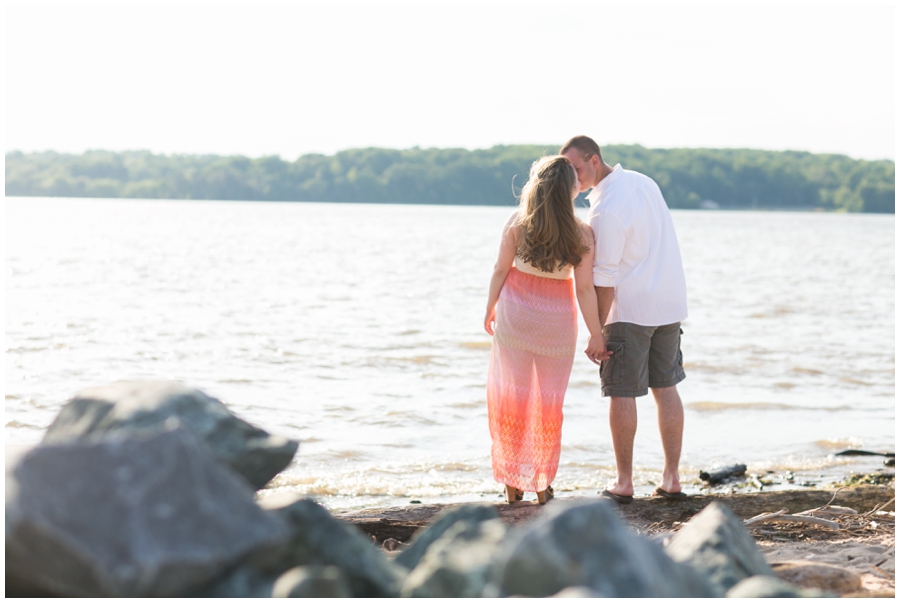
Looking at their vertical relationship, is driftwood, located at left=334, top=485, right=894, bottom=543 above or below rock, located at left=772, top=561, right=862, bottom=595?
below

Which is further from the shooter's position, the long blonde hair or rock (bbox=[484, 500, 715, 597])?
the long blonde hair

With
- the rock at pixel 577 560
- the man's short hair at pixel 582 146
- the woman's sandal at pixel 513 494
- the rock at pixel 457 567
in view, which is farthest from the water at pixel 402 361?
the rock at pixel 577 560

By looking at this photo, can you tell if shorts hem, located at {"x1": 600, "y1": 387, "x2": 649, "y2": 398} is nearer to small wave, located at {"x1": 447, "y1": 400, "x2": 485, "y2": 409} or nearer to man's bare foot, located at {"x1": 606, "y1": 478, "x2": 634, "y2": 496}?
man's bare foot, located at {"x1": 606, "y1": 478, "x2": 634, "y2": 496}

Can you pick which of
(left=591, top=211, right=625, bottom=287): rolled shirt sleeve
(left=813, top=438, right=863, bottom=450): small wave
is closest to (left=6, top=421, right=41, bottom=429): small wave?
(left=591, top=211, right=625, bottom=287): rolled shirt sleeve

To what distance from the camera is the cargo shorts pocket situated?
18.1 ft

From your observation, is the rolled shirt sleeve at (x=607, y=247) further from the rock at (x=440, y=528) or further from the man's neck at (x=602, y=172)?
the rock at (x=440, y=528)

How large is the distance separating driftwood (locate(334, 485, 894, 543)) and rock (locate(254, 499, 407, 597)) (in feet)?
7.04

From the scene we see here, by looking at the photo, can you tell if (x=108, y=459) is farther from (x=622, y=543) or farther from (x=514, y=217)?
(x=514, y=217)

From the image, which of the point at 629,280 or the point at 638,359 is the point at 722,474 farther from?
the point at 629,280

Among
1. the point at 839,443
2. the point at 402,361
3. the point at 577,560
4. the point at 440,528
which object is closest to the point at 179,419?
the point at 440,528

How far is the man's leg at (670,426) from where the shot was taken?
5.77 metres

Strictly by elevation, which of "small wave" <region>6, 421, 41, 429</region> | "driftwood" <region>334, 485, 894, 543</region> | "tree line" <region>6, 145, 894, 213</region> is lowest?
"small wave" <region>6, 421, 41, 429</region>

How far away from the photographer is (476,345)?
45.3 feet

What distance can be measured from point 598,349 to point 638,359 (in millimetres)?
259
